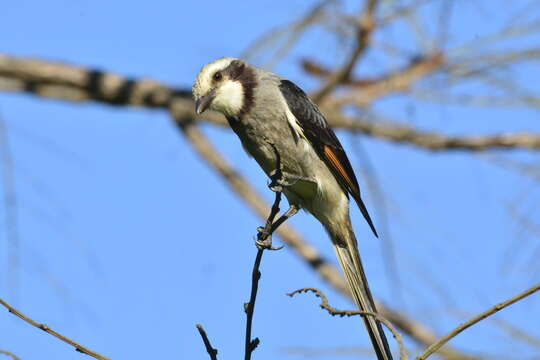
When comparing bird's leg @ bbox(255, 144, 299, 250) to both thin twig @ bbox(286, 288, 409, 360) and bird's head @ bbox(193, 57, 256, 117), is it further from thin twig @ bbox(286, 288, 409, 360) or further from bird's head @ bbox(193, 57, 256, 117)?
bird's head @ bbox(193, 57, 256, 117)

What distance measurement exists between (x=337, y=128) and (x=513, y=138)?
0.99m

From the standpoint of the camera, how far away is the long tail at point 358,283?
3227 mm

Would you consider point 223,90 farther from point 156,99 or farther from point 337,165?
point 156,99

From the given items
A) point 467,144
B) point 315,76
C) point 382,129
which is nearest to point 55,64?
point 315,76

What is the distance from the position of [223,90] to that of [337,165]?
64cm

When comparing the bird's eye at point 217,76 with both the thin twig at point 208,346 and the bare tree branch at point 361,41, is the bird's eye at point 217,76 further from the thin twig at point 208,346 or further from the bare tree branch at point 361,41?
the thin twig at point 208,346

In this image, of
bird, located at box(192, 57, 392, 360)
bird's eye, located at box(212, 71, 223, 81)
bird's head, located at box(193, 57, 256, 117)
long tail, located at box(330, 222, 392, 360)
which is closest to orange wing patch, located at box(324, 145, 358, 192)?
bird, located at box(192, 57, 392, 360)

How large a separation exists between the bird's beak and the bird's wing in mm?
351

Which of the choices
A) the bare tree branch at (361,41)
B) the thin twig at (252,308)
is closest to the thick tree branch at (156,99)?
the bare tree branch at (361,41)

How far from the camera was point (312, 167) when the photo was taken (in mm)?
3969

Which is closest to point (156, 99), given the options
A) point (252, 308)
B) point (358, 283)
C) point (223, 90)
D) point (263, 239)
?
point (223, 90)

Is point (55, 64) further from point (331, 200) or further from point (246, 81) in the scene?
point (331, 200)

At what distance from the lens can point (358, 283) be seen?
3.86 meters

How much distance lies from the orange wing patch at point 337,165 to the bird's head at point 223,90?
1.47 feet
